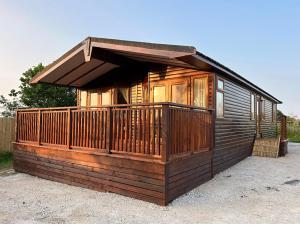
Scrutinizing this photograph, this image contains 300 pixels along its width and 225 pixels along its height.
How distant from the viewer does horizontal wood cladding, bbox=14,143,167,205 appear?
4.58 metres

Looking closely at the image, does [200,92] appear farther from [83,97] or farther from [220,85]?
[83,97]

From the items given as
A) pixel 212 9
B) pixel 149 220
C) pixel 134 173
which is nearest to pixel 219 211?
pixel 149 220

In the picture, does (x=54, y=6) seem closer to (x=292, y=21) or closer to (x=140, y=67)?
(x=140, y=67)

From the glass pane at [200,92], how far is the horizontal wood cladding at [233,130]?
27.1 inches

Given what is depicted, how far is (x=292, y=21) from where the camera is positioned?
55.2 ft

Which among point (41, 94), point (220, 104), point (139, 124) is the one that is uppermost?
point (41, 94)

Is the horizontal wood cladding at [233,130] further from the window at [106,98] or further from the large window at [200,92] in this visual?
the window at [106,98]

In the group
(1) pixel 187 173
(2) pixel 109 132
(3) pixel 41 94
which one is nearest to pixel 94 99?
(2) pixel 109 132

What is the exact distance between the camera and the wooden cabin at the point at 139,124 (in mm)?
4754

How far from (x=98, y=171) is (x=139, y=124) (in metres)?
1.52

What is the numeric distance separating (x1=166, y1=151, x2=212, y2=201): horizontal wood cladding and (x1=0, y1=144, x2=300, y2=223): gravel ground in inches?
6.1

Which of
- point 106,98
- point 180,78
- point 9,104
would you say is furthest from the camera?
point 9,104

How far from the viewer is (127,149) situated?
5.05 m

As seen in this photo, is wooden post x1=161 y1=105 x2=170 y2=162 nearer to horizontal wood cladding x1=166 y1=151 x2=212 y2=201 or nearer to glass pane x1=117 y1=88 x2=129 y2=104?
horizontal wood cladding x1=166 y1=151 x2=212 y2=201
